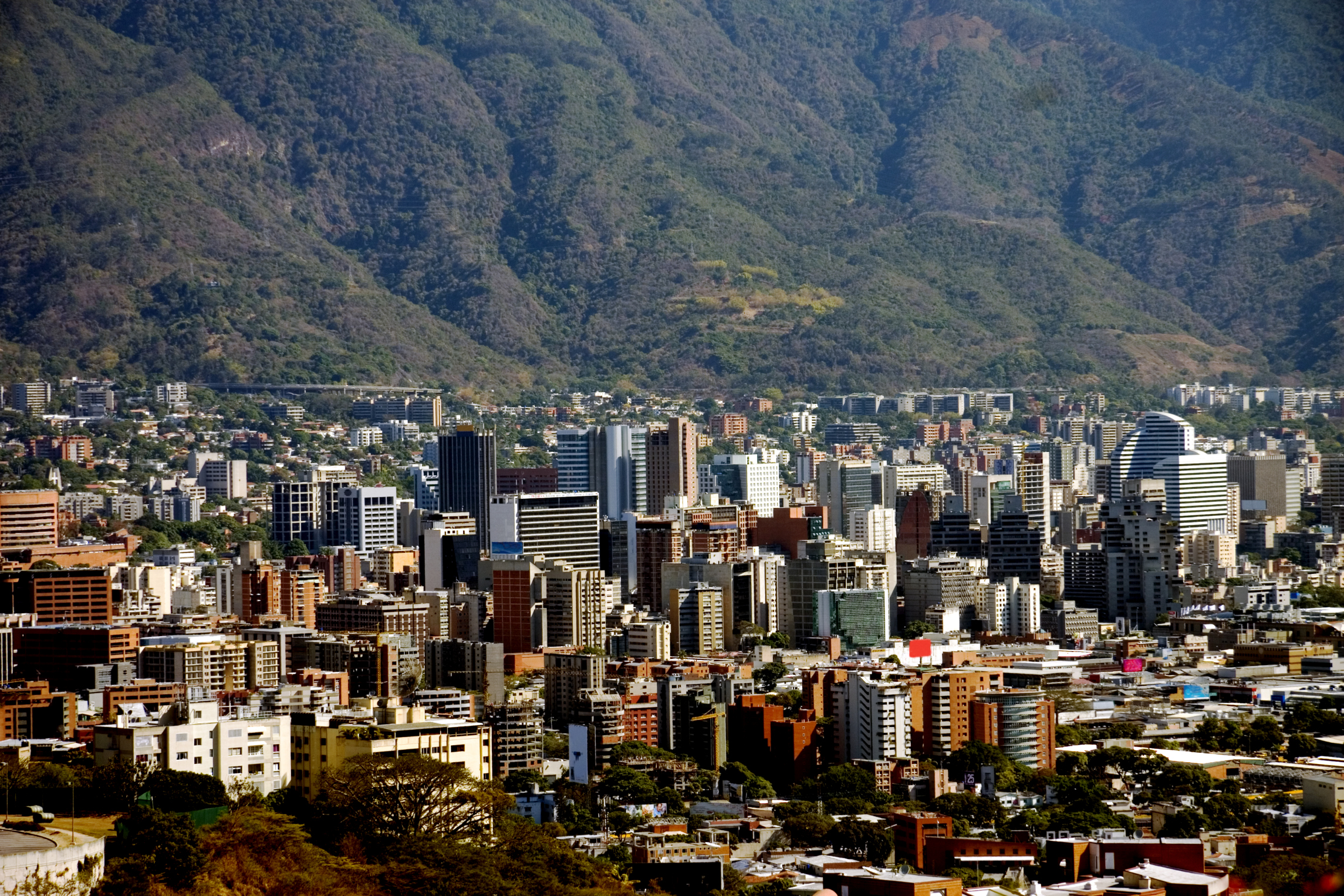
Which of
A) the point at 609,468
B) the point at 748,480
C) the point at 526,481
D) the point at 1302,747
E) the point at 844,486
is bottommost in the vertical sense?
the point at 1302,747

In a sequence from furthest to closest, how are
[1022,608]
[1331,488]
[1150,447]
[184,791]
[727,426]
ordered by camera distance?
[727,426]
[1150,447]
[1331,488]
[1022,608]
[184,791]

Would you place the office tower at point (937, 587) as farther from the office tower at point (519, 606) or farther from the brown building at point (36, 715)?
the brown building at point (36, 715)

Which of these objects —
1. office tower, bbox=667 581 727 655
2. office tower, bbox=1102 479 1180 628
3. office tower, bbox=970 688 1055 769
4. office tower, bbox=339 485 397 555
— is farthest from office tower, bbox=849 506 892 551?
office tower, bbox=970 688 1055 769

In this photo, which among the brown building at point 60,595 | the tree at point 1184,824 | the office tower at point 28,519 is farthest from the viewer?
the office tower at point 28,519

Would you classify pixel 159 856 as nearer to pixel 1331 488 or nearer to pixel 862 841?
pixel 862 841

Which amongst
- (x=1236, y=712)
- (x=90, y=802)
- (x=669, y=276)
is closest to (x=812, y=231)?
(x=669, y=276)

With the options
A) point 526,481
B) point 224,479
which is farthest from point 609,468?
point 224,479

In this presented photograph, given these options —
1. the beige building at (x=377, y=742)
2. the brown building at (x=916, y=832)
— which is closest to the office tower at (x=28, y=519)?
the beige building at (x=377, y=742)

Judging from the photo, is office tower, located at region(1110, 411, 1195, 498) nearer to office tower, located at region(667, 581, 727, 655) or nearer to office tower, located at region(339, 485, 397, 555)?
office tower, located at region(339, 485, 397, 555)
